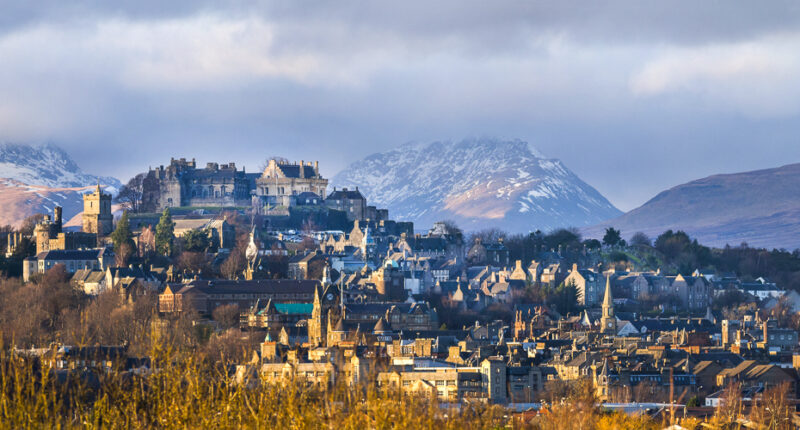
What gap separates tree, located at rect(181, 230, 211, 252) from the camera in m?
A: 125

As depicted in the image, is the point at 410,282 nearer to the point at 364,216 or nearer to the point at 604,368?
the point at 364,216

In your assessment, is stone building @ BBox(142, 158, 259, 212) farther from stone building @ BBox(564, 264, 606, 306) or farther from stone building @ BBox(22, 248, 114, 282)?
stone building @ BBox(564, 264, 606, 306)

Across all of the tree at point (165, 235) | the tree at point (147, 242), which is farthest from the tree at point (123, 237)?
the tree at point (147, 242)

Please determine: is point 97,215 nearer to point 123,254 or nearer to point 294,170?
point 123,254

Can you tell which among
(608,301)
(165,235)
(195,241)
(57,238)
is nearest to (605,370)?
(608,301)

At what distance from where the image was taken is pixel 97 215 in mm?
132000

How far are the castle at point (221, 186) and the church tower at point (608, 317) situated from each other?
3575 cm

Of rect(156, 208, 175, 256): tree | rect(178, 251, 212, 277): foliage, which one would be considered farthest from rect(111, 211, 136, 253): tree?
rect(178, 251, 212, 277): foliage

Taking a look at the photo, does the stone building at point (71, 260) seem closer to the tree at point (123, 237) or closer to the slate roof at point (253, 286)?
the tree at point (123, 237)

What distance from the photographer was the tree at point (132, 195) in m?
145

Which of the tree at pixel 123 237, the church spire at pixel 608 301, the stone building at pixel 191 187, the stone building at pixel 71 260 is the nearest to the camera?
the church spire at pixel 608 301

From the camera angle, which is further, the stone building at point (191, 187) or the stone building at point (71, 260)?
the stone building at point (191, 187)

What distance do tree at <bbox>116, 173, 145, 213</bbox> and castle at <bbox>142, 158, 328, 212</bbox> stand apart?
1.01m

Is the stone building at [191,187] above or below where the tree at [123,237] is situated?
above
